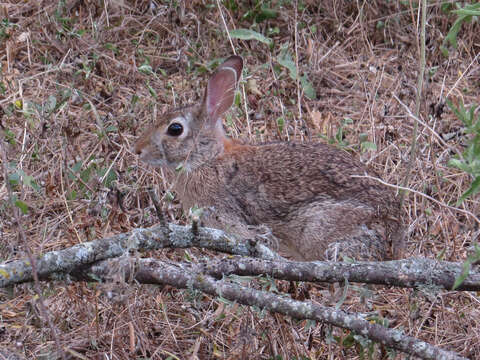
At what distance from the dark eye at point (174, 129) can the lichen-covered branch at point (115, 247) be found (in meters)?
1.52

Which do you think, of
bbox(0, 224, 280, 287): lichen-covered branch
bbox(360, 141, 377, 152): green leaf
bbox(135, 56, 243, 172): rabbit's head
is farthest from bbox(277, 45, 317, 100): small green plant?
bbox(0, 224, 280, 287): lichen-covered branch

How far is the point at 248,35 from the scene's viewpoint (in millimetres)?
6438

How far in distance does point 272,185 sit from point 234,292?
167 cm

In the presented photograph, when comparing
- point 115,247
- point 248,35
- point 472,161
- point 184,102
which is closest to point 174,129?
point 184,102

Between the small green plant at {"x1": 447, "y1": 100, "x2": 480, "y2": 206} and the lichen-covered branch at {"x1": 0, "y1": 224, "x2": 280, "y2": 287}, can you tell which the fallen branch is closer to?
the lichen-covered branch at {"x1": 0, "y1": 224, "x2": 280, "y2": 287}

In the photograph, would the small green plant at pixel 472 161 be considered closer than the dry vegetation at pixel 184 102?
Yes

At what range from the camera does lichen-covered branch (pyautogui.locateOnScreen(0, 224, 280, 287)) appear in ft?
11.2

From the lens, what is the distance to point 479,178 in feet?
9.33

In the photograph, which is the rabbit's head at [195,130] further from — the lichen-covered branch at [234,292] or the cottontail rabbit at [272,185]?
the lichen-covered branch at [234,292]

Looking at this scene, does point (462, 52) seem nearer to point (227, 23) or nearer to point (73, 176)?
point (227, 23)

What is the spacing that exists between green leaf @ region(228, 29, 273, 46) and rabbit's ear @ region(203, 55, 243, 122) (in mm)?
1127

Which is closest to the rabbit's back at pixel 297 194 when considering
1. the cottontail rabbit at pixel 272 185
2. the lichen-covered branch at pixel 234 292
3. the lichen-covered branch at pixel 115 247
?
the cottontail rabbit at pixel 272 185

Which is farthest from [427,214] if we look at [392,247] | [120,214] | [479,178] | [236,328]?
[479,178]

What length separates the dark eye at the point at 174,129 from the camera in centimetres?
533
